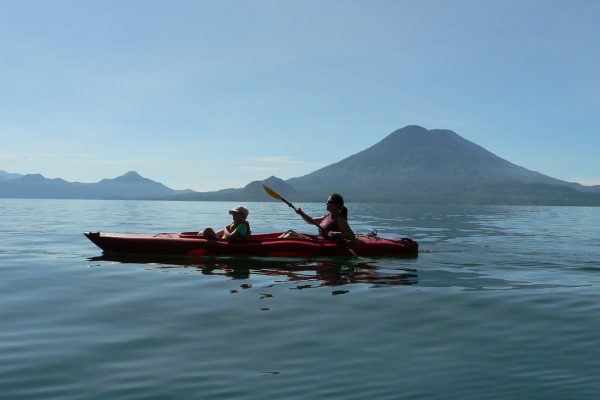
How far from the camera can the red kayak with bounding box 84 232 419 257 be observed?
15.0 meters

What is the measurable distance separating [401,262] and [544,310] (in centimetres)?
633

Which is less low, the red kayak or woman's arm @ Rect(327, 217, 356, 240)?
woman's arm @ Rect(327, 217, 356, 240)

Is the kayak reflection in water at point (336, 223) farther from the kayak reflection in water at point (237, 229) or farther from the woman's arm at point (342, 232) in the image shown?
the kayak reflection in water at point (237, 229)

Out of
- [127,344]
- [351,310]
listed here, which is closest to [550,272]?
[351,310]

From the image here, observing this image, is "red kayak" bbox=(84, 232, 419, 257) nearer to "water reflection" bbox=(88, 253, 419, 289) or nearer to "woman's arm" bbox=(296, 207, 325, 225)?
"water reflection" bbox=(88, 253, 419, 289)

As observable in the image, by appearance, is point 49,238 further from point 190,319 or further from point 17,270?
point 190,319

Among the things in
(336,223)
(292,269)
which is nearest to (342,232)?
(336,223)

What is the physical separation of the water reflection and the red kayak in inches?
8.6

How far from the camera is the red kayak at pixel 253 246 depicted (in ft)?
49.2

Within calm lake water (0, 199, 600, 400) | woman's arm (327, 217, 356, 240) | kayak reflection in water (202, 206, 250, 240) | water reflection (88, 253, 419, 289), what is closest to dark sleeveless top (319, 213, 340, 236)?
woman's arm (327, 217, 356, 240)

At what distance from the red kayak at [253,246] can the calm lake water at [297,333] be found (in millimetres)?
1756

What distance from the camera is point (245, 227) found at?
15.3 meters


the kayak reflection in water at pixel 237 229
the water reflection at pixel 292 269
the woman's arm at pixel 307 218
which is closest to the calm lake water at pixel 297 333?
the water reflection at pixel 292 269

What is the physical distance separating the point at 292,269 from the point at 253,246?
6.47ft
